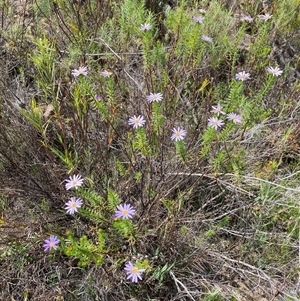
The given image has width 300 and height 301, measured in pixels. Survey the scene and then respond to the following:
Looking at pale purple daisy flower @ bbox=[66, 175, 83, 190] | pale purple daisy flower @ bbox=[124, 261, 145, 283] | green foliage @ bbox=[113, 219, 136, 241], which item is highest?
pale purple daisy flower @ bbox=[66, 175, 83, 190]

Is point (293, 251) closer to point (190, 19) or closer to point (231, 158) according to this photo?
point (231, 158)

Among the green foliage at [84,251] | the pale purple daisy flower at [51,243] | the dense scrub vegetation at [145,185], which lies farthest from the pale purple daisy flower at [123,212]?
the pale purple daisy flower at [51,243]

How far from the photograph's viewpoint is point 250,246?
78.7 inches

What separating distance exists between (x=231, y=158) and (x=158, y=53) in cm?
70

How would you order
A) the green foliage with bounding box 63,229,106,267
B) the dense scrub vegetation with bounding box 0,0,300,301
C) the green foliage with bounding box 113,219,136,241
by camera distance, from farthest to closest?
the dense scrub vegetation with bounding box 0,0,300,301 < the green foliage with bounding box 113,219,136,241 < the green foliage with bounding box 63,229,106,267

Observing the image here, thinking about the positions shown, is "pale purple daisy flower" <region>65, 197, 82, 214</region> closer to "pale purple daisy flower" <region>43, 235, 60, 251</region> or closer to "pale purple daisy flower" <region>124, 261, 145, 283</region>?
"pale purple daisy flower" <region>43, 235, 60, 251</region>

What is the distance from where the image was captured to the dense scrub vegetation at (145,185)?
5.91ft

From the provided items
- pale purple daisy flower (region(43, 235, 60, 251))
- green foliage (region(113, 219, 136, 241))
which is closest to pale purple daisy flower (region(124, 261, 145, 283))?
green foliage (region(113, 219, 136, 241))

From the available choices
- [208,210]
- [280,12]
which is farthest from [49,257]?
[280,12]

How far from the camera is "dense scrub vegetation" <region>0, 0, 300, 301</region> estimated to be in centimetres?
180

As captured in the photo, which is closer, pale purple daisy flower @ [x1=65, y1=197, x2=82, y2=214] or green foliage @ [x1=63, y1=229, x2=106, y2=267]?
green foliage @ [x1=63, y1=229, x2=106, y2=267]

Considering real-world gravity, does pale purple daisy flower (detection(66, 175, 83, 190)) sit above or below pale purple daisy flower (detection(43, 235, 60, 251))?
above

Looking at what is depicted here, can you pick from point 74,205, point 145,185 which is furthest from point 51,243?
point 145,185

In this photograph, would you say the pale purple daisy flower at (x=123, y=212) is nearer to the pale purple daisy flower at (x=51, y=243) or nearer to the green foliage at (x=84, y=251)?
the green foliage at (x=84, y=251)
